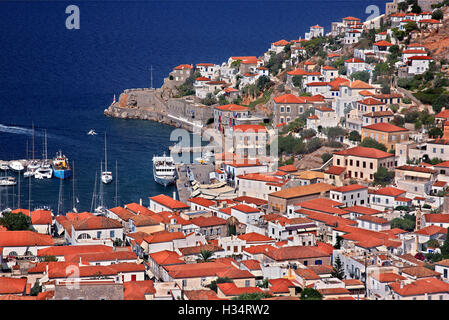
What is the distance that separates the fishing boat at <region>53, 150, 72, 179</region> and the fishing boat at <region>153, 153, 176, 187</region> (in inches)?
129

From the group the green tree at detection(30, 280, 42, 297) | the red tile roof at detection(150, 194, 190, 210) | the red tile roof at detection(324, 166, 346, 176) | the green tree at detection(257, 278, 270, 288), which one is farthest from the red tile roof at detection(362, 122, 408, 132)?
the green tree at detection(30, 280, 42, 297)

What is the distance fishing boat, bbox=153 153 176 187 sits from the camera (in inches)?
1142

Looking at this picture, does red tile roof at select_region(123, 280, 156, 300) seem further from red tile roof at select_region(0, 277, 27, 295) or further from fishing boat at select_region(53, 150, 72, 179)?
fishing boat at select_region(53, 150, 72, 179)

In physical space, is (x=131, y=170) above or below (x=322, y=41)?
below

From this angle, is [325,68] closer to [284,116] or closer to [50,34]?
[284,116]

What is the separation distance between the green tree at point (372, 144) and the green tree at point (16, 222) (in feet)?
36.5

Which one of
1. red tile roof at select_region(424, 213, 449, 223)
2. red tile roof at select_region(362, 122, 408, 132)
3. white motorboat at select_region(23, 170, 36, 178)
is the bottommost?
red tile roof at select_region(424, 213, 449, 223)

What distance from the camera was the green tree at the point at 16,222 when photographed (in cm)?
2092

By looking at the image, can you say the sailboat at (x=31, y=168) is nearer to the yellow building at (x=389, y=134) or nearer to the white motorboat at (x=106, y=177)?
the white motorboat at (x=106, y=177)

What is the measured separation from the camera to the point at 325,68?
35062mm

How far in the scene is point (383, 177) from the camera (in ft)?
79.3
